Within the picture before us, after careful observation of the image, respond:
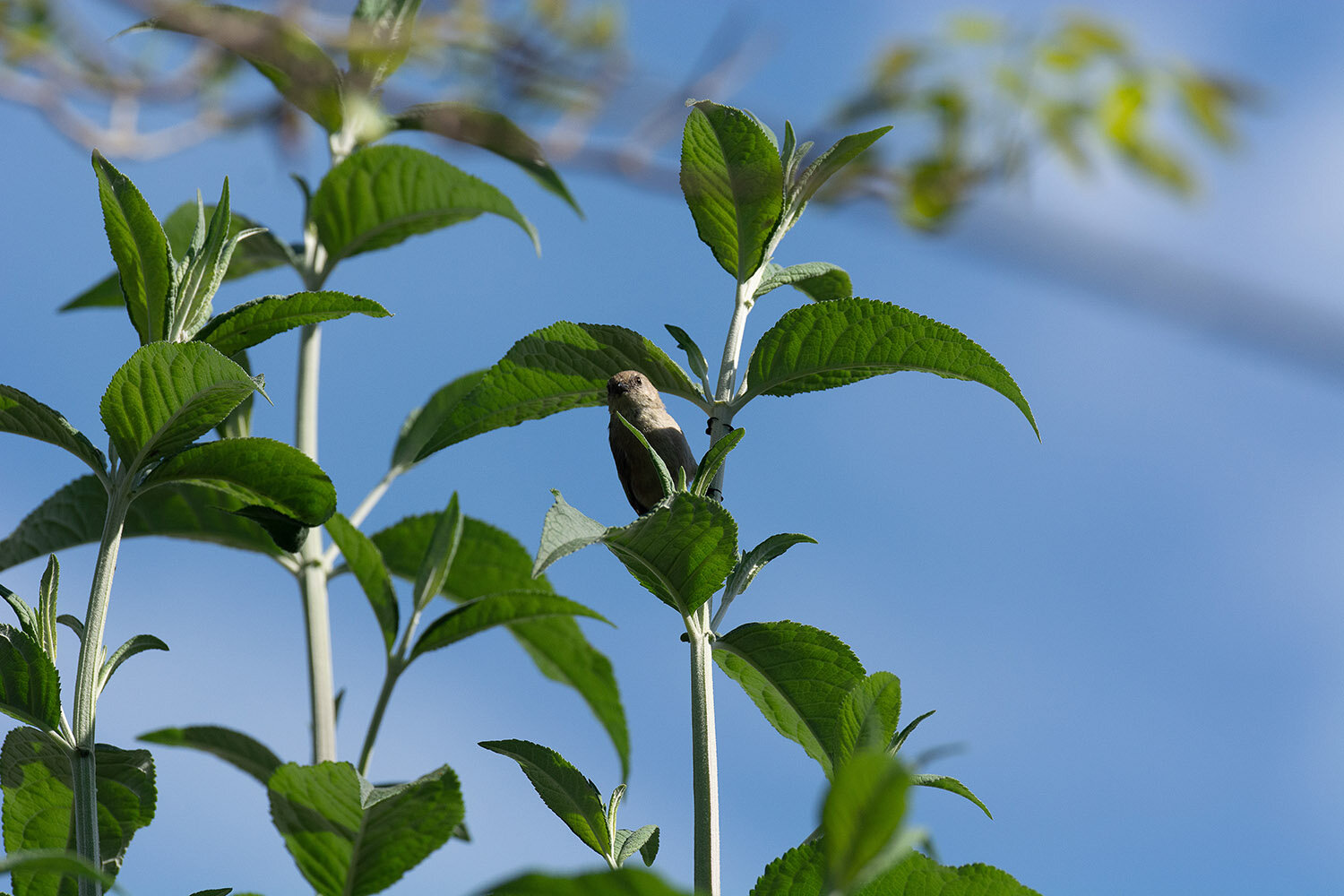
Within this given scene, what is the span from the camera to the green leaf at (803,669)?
4.72ft

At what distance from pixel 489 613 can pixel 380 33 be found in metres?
1.47

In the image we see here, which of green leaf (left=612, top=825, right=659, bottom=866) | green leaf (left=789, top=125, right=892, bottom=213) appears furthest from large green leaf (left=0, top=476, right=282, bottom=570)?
green leaf (left=789, top=125, right=892, bottom=213)

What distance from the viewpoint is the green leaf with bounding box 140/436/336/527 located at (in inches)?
59.3

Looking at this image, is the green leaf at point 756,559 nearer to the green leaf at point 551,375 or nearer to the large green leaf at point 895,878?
the green leaf at point 551,375

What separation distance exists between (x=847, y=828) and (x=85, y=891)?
0.98 m

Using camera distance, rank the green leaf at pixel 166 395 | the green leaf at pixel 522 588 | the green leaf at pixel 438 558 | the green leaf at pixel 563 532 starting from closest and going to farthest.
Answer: the green leaf at pixel 563 532, the green leaf at pixel 166 395, the green leaf at pixel 438 558, the green leaf at pixel 522 588

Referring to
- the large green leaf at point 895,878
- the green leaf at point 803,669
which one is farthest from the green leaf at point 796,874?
the green leaf at point 803,669

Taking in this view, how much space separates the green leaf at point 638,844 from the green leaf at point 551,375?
599mm

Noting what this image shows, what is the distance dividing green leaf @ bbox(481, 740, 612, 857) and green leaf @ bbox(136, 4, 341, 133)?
1.17 meters

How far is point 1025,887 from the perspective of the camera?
1145mm

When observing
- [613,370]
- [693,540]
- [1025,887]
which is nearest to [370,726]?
[613,370]

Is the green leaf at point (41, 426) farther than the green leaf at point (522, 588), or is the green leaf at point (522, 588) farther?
the green leaf at point (522, 588)

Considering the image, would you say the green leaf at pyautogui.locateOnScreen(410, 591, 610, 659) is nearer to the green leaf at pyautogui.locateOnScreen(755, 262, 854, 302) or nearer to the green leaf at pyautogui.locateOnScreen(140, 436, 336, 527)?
the green leaf at pyautogui.locateOnScreen(140, 436, 336, 527)

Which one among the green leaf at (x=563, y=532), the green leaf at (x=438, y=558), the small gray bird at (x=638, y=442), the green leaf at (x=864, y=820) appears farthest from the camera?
the green leaf at (x=438, y=558)
